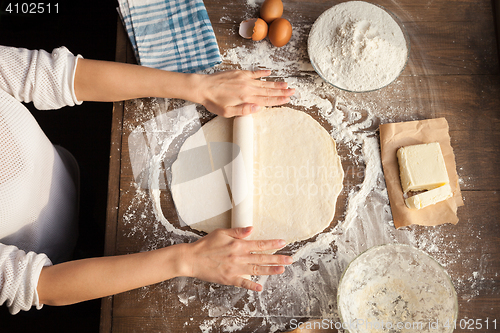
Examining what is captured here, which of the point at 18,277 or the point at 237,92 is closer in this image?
the point at 18,277

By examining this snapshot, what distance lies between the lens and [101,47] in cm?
184

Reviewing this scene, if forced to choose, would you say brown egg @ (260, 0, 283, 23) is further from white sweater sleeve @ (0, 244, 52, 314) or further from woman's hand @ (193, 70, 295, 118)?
white sweater sleeve @ (0, 244, 52, 314)

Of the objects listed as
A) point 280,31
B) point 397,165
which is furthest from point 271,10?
point 397,165

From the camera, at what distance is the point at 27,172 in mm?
893

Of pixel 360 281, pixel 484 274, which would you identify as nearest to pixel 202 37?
pixel 360 281

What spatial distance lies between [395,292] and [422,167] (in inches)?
17.1

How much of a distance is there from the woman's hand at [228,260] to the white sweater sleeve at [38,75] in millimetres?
628

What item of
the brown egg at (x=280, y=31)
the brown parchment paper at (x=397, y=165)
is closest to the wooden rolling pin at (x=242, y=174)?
the brown egg at (x=280, y=31)

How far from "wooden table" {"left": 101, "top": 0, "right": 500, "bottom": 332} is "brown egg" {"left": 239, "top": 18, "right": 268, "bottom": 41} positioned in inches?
1.7

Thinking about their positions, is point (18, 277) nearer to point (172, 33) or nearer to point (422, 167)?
point (172, 33)

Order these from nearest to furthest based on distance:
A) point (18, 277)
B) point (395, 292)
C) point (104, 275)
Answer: point (18, 277)
point (104, 275)
point (395, 292)

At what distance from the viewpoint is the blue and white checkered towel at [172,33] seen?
1.13 m

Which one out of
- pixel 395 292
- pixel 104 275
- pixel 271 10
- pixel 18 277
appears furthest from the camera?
pixel 271 10

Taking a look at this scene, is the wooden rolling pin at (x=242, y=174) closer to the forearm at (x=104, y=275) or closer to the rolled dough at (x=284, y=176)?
the rolled dough at (x=284, y=176)
